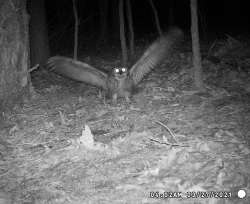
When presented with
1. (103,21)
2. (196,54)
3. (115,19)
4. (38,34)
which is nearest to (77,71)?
(196,54)

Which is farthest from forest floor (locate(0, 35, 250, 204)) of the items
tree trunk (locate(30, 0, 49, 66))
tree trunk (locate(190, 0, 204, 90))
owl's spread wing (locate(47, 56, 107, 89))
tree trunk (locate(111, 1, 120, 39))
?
tree trunk (locate(111, 1, 120, 39))

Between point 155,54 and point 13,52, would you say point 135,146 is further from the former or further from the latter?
point 155,54

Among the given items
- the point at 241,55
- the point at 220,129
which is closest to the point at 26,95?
the point at 220,129

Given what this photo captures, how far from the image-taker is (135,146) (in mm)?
5242

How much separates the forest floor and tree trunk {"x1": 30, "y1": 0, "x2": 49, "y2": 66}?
2844 millimetres

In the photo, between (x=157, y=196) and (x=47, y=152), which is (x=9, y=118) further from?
(x=157, y=196)

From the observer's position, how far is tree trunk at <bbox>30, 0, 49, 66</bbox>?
10.8 meters

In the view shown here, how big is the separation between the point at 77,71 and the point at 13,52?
179 cm

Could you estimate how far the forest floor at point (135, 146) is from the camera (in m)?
4.06

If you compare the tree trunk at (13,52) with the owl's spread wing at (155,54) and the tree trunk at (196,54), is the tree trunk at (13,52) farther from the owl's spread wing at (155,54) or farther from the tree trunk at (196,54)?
the tree trunk at (196,54)

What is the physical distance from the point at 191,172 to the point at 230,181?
1.51 feet

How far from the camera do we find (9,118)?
6.72 m

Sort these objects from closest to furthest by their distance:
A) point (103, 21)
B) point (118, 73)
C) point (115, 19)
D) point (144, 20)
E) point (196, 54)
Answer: point (196, 54) < point (118, 73) < point (103, 21) < point (115, 19) < point (144, 20)

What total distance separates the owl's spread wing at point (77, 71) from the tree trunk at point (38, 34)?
222cm
